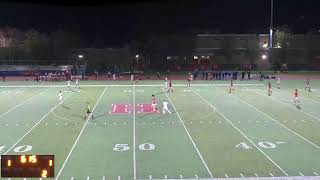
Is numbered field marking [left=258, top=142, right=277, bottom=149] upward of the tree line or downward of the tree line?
downward

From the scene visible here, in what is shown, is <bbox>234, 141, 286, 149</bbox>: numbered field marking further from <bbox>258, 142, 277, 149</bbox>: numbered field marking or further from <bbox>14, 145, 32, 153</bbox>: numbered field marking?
<bbox>14, 145, 32, 153</bbox>: numbered field marking

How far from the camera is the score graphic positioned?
9656 mm

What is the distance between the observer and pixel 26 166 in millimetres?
9688

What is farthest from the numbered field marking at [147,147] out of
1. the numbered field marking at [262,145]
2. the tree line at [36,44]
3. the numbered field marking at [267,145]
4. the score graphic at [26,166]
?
the tree line at [36,44]

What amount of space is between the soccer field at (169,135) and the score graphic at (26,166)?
251 inches

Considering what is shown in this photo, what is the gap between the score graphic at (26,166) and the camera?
380 inches

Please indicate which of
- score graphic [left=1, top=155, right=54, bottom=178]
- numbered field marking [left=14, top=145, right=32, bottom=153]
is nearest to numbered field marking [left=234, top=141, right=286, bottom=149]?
numbered field marking [left=14, top=145, right=32, bottom=153]

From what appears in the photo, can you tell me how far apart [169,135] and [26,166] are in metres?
13.7

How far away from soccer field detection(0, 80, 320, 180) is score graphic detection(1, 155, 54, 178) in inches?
251

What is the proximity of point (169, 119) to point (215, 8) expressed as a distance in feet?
226

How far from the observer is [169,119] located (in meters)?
27.5

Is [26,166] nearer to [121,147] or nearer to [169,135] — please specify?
[121,147]

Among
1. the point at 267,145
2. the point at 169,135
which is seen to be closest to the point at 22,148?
the point at 169,135

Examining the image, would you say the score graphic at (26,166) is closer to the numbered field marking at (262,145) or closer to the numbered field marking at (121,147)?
the numbered field marking at (121,147)
